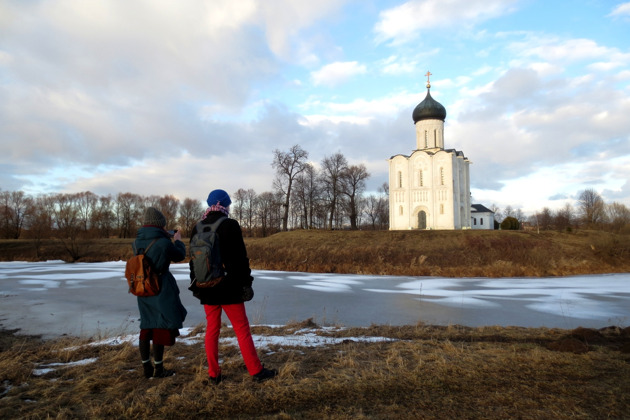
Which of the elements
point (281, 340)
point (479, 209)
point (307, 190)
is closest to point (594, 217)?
point (479, 209)

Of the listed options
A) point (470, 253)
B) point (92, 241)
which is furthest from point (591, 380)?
point (92, 241)

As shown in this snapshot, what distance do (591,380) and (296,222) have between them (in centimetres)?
5902

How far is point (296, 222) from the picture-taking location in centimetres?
6256

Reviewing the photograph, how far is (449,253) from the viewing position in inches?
1027

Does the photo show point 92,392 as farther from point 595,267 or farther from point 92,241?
point 92,241

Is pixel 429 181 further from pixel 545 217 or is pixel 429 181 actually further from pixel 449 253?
pixel 545 217

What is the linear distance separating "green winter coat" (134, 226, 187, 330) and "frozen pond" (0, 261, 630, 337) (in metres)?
3.84

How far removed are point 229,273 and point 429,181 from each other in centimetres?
3812

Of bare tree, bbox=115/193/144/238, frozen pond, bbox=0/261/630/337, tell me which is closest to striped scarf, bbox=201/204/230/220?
frozen pond, bbox=0/261/630/337

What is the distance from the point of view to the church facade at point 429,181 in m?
39.1

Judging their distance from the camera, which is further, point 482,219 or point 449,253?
point 482,219

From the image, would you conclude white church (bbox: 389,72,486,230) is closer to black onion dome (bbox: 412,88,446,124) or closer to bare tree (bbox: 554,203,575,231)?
black onion dome (bbox: 412,88,446,124)

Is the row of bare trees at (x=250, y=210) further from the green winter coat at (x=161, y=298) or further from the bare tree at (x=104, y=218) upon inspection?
the green winter coat at (x=161, y=298)

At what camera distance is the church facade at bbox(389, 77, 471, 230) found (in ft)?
128
